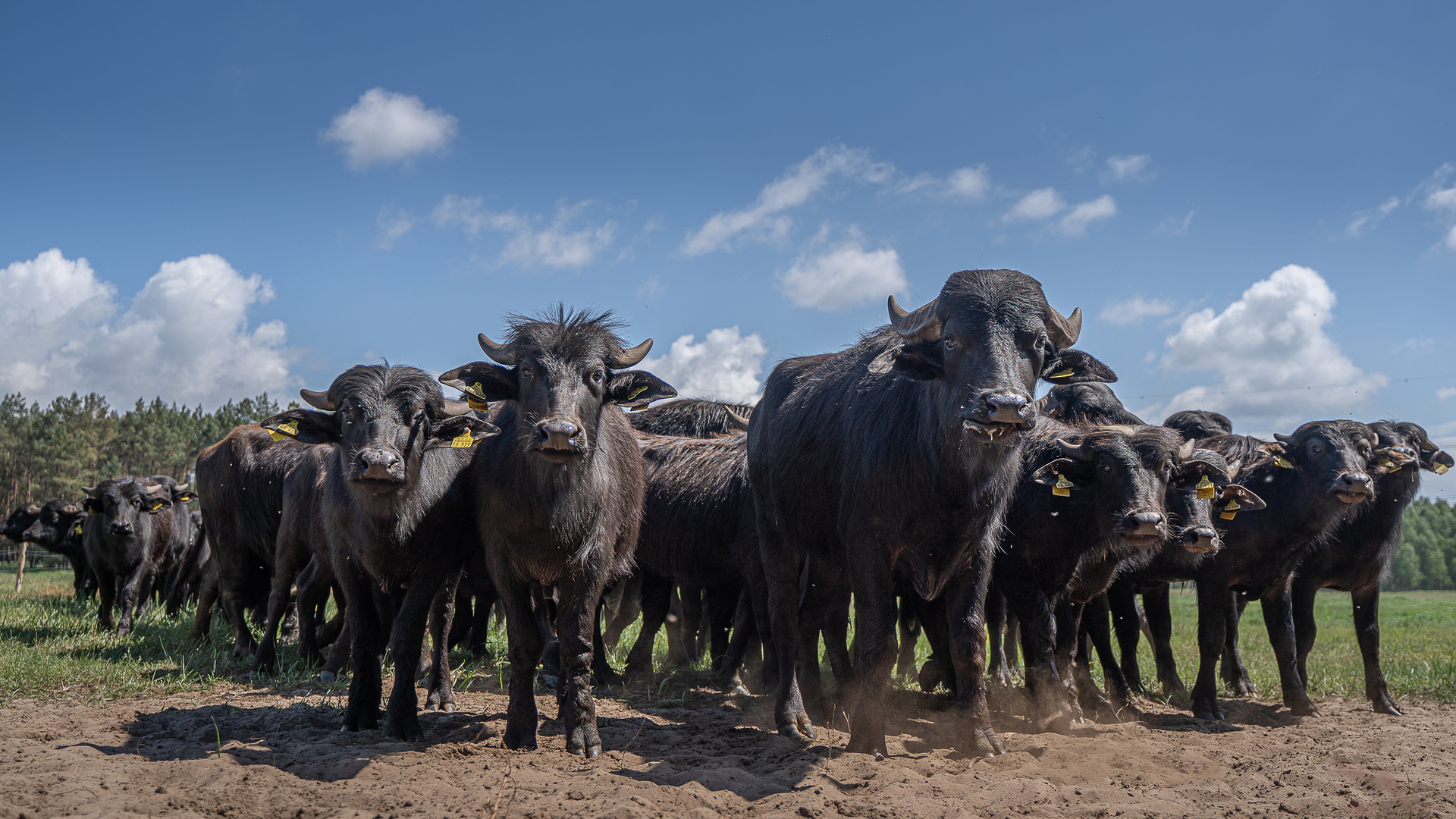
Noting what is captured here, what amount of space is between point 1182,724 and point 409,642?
655cm

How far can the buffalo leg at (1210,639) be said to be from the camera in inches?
307

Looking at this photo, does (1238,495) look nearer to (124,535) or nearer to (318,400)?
(318,400)

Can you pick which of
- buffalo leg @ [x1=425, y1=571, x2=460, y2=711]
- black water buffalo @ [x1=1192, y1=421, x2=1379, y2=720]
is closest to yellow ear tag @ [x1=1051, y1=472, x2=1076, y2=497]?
black water buffalo @ [x1=1192, y1=421, x2=1379, y2=720]

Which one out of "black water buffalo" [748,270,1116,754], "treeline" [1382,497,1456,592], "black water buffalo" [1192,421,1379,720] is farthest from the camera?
"treeline" [1382,497,1456,592]

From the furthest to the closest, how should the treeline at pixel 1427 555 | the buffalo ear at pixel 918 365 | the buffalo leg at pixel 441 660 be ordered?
the treeline at pixel 1427 555
the buffalo leg at pixel 441 660
the buffalo ear at pixel 918 365

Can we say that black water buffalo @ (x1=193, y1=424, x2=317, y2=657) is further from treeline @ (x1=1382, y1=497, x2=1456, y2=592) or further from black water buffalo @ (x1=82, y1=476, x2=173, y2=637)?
treeline @ (x1=1382, y1=497, x2=1456, y2=592)

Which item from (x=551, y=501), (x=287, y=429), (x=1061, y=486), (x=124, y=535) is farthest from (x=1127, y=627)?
(x=124, y=535)

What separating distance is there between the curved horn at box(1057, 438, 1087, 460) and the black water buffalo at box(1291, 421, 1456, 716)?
361cm

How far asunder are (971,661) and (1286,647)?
15.8ft

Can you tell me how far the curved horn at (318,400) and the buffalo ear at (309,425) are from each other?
0.18 feet

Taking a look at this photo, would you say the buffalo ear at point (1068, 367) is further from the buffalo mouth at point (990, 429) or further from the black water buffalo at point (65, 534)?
the black water buffalo at point (65, 534)

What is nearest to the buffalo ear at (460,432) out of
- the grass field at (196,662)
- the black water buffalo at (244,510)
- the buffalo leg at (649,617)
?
the grass field at (196,662)

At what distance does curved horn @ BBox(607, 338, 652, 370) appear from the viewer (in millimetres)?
6094

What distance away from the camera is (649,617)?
975cm
